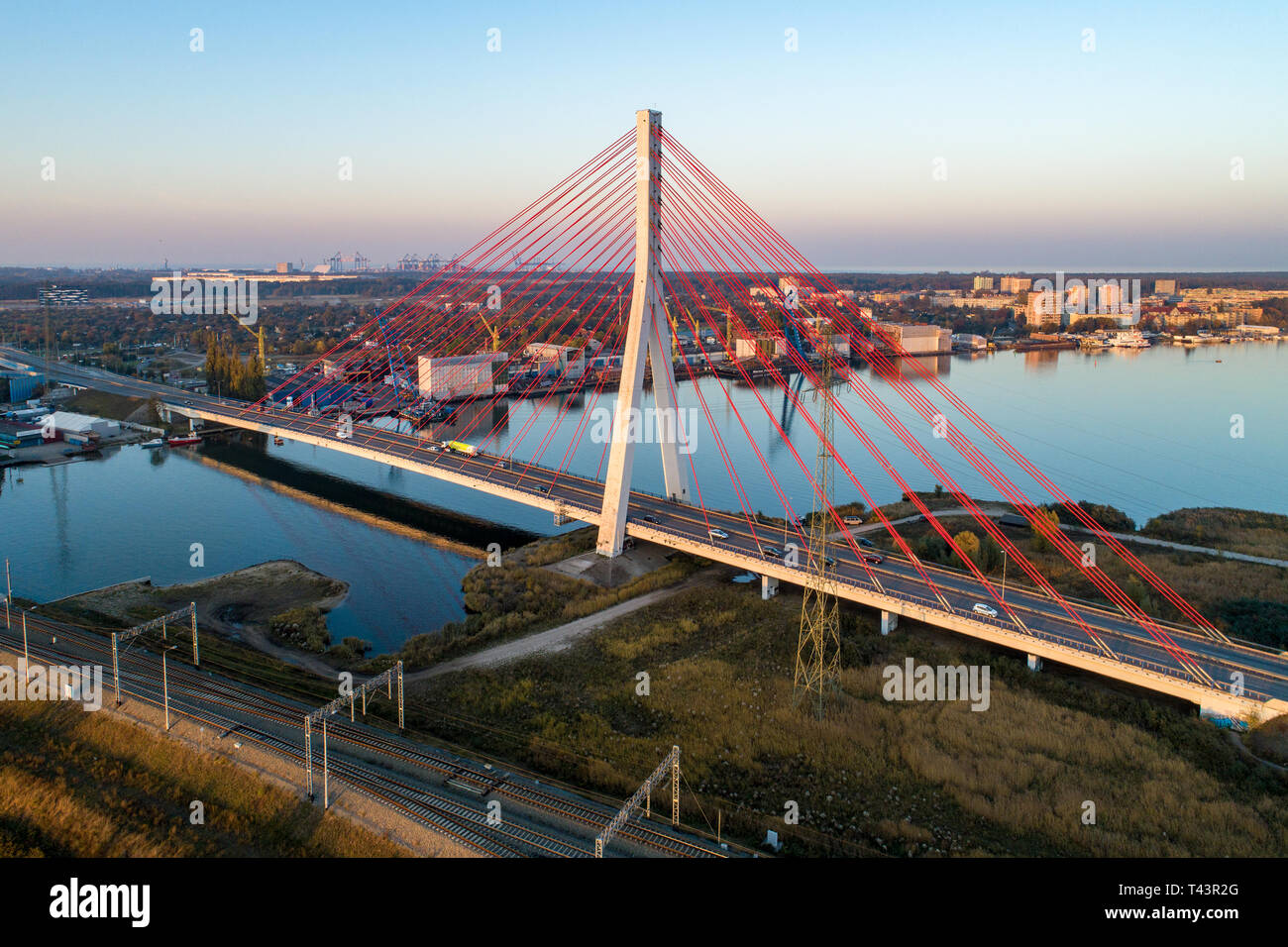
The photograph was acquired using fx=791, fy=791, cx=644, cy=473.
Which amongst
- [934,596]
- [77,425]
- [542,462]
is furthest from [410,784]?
[77,425]

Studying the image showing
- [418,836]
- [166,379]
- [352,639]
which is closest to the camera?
[418,836]

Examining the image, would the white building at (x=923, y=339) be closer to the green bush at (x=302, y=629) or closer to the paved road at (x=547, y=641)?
the paved road at (x=547, y=641)

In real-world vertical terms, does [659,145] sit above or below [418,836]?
above

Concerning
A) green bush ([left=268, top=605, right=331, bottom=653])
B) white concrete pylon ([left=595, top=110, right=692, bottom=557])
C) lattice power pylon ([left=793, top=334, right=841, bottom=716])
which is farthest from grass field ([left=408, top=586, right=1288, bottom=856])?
white concrete pylon ([left=595, top=110, right=692, bottom=557])

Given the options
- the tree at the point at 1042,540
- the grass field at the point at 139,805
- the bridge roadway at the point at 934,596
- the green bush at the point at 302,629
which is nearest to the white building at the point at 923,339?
the tree at the point at 1042,540

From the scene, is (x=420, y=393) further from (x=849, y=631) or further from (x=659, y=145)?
(x=849, y=631)

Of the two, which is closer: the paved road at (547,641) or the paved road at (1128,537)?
the paved road at (547,641)
